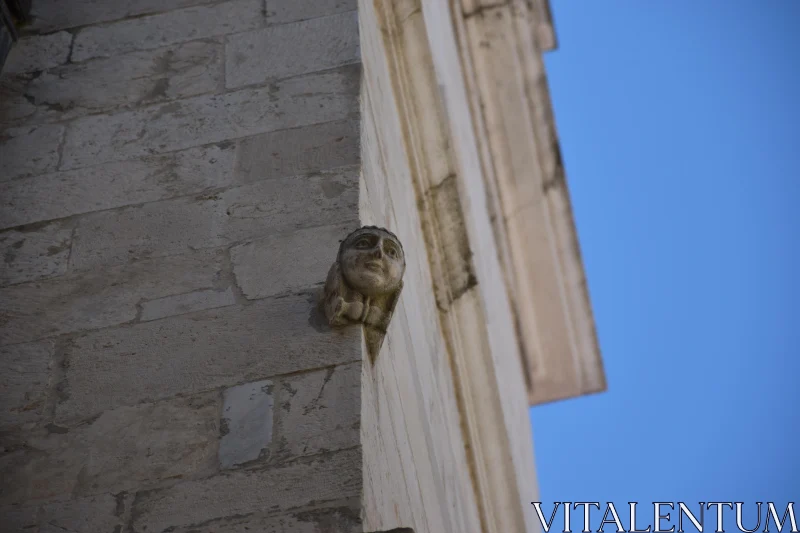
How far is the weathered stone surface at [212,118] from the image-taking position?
4141 millimetres

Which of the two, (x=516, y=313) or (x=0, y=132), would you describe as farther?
(x=516, y=313)

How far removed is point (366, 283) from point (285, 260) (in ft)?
1.29

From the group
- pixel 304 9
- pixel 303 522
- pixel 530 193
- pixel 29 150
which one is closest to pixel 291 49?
pixel 304 9

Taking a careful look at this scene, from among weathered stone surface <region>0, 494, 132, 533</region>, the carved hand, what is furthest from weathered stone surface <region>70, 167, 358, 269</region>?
weathered stone surface <region>0, 494, 132, 533</region>

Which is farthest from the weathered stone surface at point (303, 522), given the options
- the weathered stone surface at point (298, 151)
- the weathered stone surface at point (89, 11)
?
the weathered stone surface at point (89, 11)

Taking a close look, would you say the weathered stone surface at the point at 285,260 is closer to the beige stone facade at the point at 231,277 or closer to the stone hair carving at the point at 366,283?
the beige stone facade at the point at 231,277

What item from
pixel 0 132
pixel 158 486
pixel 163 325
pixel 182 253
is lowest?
pixel 158 486

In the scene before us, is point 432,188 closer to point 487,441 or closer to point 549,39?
point 487,441

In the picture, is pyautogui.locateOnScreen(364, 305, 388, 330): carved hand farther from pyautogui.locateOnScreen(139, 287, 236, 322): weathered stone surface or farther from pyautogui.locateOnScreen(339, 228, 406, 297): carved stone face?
pyautogui.locateOnScreen(139, 287, 236, 322): weathered stone surface

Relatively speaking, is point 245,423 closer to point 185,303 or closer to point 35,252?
point 185,303

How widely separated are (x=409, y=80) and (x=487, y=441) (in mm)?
1834

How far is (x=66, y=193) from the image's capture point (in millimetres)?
4066

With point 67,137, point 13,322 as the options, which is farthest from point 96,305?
point 67,137

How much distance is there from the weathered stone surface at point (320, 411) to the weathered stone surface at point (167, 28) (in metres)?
1.88
